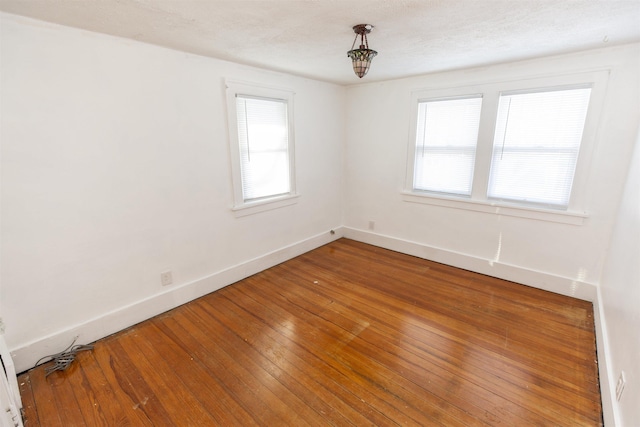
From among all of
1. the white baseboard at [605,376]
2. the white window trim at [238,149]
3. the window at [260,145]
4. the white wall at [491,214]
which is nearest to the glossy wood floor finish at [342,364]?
the white baseboard at [605,376]

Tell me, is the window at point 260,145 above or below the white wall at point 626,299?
above

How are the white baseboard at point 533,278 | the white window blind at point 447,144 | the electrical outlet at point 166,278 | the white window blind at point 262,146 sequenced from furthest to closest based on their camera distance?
1. the white window blind at point 447,144
2. the white window blind at point 262,146
3. the electrical outlet at point 166,278
4. the white baseboard at point 533,278

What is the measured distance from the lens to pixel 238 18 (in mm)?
1828

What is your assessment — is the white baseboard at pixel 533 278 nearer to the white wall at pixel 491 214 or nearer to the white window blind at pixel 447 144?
the white wall at pixel 491 214

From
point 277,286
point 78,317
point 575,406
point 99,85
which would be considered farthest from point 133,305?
point 575,406

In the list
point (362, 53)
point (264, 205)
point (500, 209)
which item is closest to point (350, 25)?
point (362, 53)

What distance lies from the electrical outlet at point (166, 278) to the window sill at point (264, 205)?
2.91 feet

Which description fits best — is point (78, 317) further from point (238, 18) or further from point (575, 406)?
point (575, 406)

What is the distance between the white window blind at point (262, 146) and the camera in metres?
3.20

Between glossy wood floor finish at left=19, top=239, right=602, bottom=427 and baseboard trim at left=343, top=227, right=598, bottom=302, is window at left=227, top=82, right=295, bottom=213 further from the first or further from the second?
baseboard trim at left=343, top=227, right=598, bottom=302

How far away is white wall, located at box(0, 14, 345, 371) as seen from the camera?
194 centimetres

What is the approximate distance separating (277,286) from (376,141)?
2443mm

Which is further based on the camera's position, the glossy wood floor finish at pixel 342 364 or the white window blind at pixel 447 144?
the white window blind at pixel 447 144

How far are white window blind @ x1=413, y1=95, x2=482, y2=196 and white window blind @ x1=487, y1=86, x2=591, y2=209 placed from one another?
0.27m
